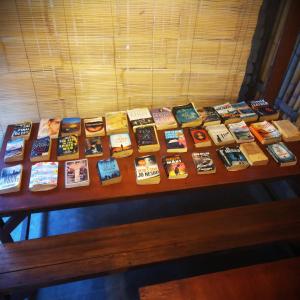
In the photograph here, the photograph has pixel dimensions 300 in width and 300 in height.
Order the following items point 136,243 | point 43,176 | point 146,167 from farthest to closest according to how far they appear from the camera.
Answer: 1. point 146,167
2. point 43,176
3. point 136,243

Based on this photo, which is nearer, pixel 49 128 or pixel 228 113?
pixel 49 128

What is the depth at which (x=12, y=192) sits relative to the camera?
1815mm

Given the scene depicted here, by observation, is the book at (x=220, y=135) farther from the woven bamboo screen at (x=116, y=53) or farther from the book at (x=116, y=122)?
the book at (x=116, y=122)

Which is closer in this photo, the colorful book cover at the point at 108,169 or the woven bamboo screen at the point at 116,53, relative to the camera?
the colorful book cover at the point at 108,169

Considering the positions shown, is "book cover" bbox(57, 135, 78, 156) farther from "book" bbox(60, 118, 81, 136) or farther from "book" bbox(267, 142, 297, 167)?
"book" bbox(267, 142, 297, 167)

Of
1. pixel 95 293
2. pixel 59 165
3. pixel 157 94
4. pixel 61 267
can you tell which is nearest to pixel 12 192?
pixel 59 165

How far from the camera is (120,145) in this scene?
212 centimetres

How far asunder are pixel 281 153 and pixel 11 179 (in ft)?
6.48

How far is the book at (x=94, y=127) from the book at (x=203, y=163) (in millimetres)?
780

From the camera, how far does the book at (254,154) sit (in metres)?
2.06

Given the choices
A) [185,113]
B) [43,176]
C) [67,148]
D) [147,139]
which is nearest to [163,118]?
[185,113]

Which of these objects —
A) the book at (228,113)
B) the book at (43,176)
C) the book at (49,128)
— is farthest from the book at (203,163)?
the book at (49,128)

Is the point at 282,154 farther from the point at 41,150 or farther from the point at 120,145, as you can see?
the point at 41,150

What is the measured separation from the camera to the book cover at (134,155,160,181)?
1.91m
